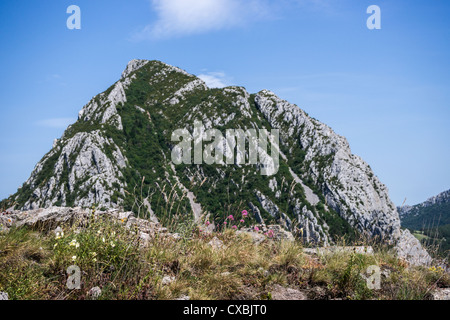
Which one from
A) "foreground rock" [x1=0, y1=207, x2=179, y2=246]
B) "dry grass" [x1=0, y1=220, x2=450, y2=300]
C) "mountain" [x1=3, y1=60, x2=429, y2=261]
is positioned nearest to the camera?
"dry grass" [x1=0, y1=220, x2=450, y2=300]

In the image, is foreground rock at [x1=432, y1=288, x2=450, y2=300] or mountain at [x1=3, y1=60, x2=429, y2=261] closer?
foreground rock at [x1=432, y1=288, x2=450, y2=300]

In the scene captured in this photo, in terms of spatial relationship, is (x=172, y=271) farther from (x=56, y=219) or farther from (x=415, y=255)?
(x=415, y=255)

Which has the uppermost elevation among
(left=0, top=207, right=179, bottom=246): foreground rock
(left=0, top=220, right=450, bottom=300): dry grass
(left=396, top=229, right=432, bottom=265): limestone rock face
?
(left=0, top=207, right=179, bottom=246): foreground rock

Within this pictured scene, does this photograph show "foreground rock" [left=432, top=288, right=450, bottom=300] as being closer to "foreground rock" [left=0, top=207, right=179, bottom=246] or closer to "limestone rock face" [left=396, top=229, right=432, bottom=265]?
"limestone rock face" [left=396, top=229, right=432, bottom=265]

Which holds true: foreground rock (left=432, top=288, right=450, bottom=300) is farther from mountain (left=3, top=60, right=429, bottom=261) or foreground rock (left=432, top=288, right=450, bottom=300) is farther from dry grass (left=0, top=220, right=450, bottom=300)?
mountain (left=3, top=60, right=429, bottom=261)

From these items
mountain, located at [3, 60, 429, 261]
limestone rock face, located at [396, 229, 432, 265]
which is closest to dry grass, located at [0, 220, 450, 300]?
limestone rock face, located at [396, 229, 432, 265]

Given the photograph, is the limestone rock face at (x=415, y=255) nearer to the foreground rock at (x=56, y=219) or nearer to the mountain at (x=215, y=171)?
the foreground rock at (x=56, y=219)

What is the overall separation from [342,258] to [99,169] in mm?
142409

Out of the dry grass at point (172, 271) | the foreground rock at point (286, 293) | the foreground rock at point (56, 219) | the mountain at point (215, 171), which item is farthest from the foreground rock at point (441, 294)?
the mountain at point (215, 171)

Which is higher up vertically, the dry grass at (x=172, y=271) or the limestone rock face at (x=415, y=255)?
the dry grass at (x=172, y=271)

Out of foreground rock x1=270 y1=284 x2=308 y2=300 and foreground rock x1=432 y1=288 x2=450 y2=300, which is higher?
foreground rock x1=270 y1=284 x2=308 y2=300

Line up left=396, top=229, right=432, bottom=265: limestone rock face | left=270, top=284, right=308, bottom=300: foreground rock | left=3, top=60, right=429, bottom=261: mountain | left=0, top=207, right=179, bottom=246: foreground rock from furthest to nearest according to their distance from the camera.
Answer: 1. left=3, top=60, right=429, bottom=261: mountain
2. left=396, top=229, right=432, bottom=265: limestone rock face
3. left=0, top=207, right=179, bottom=246: foreground rock
4. left=270, top=284, right=308, bottom=300: foreground rock

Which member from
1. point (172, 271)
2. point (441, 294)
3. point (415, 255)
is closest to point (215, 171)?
point (415, 255)
